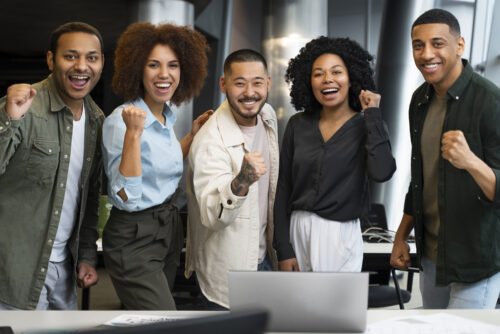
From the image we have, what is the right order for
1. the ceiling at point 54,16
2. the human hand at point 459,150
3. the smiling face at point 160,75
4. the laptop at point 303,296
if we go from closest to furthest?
1. the laptop at point 303,296
2. the human hand at point 459,150
3. the smiling face at point 160,75
4. the ceiling at point 54,16

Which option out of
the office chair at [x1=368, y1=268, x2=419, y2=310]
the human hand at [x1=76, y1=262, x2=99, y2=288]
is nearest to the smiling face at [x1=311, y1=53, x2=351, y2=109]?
the human hand at [x1=76, y1=262, x2=99, y2=288]

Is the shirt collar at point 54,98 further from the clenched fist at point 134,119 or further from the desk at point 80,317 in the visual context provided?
the desk at point 80,317

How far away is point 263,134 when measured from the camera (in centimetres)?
278

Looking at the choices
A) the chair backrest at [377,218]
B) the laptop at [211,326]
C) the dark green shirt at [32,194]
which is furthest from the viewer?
the chair backrest at [377,218]

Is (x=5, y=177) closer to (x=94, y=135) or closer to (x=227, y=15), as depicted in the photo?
(x=94, y=135)

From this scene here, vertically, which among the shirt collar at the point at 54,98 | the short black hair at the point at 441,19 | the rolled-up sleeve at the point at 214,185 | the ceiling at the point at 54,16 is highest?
the ceiling at the point at 54,16

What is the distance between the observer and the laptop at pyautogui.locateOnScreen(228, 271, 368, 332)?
162 cm

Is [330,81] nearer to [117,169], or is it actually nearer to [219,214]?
[219,214]

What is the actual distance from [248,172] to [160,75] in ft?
2.25

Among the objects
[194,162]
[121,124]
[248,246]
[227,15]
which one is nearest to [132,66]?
[121,124]

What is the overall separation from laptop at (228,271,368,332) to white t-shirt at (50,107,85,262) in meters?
1.22

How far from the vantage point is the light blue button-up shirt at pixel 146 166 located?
7.72ft

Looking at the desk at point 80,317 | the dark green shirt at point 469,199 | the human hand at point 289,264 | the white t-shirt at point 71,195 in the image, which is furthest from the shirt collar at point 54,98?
the dark green shirt at point 469,199

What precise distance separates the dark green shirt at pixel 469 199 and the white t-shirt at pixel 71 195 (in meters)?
1.61
